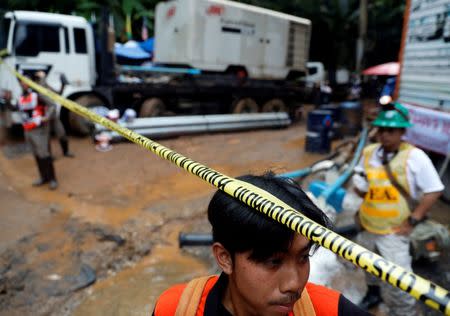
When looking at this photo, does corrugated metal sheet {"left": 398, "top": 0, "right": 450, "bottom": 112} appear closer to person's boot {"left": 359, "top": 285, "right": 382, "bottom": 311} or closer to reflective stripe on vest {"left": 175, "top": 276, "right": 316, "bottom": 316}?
person's boot {"left": 359, "top": 285, "right": 382, "bottom": 311}

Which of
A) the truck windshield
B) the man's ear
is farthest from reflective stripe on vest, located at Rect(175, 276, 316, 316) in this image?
the truck windshield

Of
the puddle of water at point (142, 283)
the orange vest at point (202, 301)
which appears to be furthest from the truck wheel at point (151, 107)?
the orange vest at point (202, 301)

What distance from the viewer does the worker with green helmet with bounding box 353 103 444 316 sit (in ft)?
8.38

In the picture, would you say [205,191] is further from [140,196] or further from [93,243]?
[93,243]

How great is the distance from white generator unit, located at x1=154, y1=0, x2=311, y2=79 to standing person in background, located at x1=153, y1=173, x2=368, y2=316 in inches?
424

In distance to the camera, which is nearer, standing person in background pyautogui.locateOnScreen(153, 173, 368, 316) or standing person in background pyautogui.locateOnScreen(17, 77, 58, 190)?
standing person in background pyautogui.locateOnScreen(153, 173, 368, 316)

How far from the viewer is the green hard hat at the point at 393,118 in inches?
101

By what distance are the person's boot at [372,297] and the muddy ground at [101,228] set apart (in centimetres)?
91

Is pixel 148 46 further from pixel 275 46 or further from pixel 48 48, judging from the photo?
pixel 48 48

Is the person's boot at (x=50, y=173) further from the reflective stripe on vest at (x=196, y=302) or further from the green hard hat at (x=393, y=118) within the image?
the reflective stripe on vest at (x=196, y=302)

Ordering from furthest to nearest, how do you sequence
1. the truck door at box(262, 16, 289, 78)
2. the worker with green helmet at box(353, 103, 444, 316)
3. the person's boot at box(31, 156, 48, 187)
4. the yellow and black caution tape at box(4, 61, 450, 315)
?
the truck door at box(262, 16, 289, 78)
the person's boot at box(31, 156, 48, 187)
the worker with green helmet at box(353, 103, 444, 316)
the yellow and black caution tape at box(4, 61, 450, 315)

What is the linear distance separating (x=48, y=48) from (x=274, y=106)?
25.3 ft

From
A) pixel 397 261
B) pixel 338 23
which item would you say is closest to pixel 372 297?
pixel 397 261

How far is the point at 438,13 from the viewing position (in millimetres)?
4895
